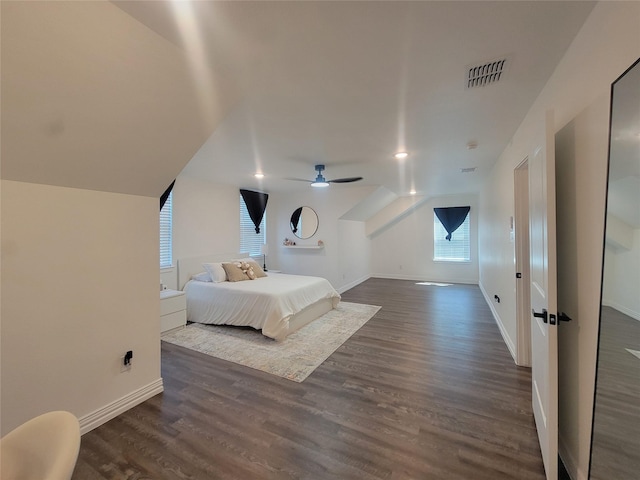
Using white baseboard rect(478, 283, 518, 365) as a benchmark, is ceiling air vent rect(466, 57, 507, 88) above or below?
above

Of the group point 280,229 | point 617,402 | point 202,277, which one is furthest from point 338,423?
point 280,229

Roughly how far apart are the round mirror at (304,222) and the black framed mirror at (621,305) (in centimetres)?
534

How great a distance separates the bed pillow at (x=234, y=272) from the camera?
4.49 metres

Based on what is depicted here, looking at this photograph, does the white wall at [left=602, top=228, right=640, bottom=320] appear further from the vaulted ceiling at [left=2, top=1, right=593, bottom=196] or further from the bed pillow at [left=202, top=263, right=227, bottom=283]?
the bed pillow at [left=202, top=263, right=227, bottom=283]

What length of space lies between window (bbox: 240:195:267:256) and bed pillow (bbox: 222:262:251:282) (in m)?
1.36

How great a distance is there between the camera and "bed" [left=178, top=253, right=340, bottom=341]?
3564mm

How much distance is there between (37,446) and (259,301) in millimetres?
2795

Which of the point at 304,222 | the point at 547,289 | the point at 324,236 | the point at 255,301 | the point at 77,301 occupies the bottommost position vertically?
the point at 255,301

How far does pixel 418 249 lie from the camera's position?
789 cm

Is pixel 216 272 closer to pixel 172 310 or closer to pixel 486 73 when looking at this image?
pixel 172 310

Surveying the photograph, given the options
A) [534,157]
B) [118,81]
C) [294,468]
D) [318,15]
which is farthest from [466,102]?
[294,468]

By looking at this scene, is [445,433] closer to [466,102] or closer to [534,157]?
[534,157]

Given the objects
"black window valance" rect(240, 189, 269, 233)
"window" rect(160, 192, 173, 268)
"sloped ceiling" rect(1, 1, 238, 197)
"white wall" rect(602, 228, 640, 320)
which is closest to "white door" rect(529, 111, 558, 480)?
"white wall" rect(602, 228, 640, 320)

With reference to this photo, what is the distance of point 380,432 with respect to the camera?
73.8 inches
